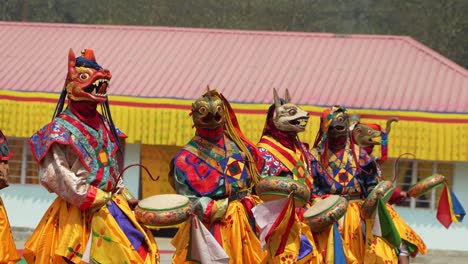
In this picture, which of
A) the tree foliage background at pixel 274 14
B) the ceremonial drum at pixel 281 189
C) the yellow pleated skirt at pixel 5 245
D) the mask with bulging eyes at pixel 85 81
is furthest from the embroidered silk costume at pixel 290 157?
the tree foliage background at pixel 274 14

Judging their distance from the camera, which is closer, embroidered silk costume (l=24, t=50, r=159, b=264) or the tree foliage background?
embroidered silk costume (l=24, t=50, r=159, b=264)

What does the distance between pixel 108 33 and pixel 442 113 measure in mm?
6396

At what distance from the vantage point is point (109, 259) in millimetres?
8547

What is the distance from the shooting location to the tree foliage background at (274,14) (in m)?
31.3

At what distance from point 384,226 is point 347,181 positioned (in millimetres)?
544

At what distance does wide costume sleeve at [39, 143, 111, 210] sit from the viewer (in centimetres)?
847

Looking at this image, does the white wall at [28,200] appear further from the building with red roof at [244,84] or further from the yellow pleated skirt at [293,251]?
the yellow pleated skirt at [293,251]

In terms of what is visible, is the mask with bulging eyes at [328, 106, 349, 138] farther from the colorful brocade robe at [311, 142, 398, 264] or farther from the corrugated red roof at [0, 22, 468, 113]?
the corrugated red roof at [0, 22, 468, 113]

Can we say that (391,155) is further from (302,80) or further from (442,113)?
(302,80)

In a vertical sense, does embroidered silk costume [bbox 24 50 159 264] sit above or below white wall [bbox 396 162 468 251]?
above

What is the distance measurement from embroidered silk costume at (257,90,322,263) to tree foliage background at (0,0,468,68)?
20740 millimetres

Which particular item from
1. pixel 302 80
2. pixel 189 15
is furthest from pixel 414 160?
pixel 189 15

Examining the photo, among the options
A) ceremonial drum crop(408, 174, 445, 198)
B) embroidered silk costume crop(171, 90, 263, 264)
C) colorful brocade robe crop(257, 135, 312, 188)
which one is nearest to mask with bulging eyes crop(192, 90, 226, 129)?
embroidered silk costume crop(171, 90, 263, 264)

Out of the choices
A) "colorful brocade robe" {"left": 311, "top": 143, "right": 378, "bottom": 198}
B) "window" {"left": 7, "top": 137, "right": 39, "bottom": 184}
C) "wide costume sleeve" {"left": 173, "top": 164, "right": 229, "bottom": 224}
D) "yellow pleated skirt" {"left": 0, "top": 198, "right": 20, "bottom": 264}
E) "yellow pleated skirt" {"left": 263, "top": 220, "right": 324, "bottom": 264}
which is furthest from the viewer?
"window" {"left": 7, "top": 137, "right": 39, "bottom": 184}
